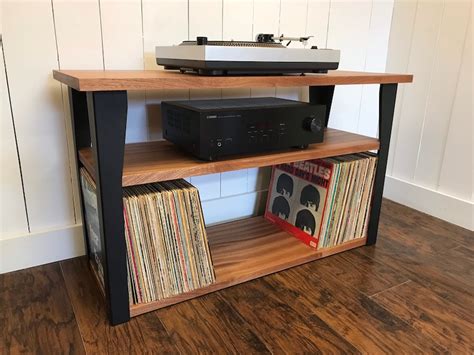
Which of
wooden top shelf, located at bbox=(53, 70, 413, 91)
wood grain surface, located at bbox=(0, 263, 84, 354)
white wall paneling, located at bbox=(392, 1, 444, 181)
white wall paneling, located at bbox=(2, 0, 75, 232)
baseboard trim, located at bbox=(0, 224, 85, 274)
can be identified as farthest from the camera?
white wall paneling, located at bbox=(392, 1, 444, 181)

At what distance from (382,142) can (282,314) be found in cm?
65

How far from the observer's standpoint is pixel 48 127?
1.12 metres

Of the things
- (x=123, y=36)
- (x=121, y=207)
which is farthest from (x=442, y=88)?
(x=121, y=207)

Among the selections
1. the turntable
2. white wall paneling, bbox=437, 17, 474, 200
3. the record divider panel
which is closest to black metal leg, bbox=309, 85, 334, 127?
the record divider panel

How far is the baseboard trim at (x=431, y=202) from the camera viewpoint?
154 cm

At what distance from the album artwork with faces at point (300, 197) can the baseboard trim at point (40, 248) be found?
687 millimetres

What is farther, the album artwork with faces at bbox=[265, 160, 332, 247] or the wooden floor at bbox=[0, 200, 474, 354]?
the album artwork with faces at bbox=[265, 160, 332, 247]

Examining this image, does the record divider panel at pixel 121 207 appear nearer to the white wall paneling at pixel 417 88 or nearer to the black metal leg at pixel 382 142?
the black metal leg at pixel 382 142

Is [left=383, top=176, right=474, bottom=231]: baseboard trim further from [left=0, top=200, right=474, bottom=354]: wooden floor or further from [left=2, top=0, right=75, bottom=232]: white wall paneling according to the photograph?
[left=2, top=0, right=75, bottom=232]: white wall paneling

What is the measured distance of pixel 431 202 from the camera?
1659 mm

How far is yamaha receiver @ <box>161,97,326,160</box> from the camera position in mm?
938

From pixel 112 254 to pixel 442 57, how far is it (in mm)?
1447

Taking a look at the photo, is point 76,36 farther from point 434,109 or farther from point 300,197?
point 434,109

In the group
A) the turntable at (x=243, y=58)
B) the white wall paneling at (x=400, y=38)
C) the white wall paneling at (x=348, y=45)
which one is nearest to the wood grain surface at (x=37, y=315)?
the turntable at (x=243, y=58)
